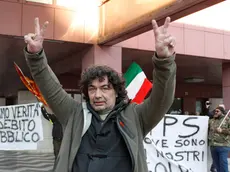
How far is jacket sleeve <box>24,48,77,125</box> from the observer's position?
7.20ft

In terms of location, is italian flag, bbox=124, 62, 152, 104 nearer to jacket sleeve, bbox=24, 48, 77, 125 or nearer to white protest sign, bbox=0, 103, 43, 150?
white protest sign, bbox=0, 103, 43, 150

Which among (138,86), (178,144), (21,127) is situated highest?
(138,86)

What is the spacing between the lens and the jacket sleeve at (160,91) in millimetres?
1997

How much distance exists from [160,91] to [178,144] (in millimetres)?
5243

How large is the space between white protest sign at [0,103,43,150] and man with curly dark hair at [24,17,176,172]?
650 centimetres

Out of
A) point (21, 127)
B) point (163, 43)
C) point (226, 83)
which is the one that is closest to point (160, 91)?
point (163, 43)

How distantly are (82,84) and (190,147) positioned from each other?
205 inches

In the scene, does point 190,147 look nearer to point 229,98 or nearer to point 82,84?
point 82,84

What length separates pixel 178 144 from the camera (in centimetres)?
711

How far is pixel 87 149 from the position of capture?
2176 mm

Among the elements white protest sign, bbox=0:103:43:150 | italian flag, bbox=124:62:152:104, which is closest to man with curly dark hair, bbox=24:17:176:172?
Result: italian flag, bbox=124:62:152:104

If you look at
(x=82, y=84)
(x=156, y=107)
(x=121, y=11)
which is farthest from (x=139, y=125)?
(x=121, y=11)

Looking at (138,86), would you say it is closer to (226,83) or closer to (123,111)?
(123,111)

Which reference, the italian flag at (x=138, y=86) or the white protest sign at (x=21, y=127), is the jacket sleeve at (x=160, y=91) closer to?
the italian flag at (x=138, y=86)
